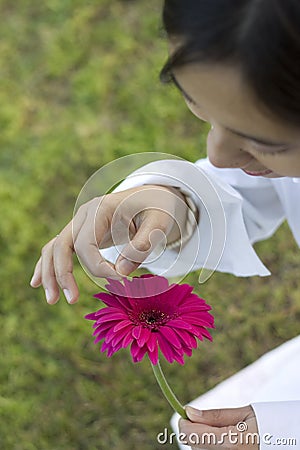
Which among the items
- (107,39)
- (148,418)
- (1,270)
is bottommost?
(148,418)

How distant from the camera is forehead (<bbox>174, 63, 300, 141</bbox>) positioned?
54 centimetres

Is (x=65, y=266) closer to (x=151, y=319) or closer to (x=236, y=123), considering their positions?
(x=151, y=319)

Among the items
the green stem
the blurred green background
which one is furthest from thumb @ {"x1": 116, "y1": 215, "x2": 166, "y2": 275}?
the blurred green background

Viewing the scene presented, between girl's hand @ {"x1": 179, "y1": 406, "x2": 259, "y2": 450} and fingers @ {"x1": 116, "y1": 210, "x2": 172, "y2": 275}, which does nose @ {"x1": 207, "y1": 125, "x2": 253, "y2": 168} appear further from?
girl's hand @ {"x1": 179, "y1": 406, "x2": 259, "y2": 450}

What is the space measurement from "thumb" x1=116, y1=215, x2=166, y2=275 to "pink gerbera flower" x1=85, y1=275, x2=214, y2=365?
0.04 m

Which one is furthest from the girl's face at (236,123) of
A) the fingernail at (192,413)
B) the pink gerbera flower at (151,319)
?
the fingernail at (192,413)

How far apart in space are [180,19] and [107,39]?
104cm

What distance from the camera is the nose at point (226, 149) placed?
596 mm

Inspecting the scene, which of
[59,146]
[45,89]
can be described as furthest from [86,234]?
[45,89]

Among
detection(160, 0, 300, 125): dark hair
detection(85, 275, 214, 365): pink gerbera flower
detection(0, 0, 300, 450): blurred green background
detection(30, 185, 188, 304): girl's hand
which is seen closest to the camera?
detection(160, 0, 300, 125): dark hair

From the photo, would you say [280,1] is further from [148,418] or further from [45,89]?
[45,89]

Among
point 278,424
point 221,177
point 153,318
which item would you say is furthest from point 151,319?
point 221,177

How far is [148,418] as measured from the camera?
1149 mm

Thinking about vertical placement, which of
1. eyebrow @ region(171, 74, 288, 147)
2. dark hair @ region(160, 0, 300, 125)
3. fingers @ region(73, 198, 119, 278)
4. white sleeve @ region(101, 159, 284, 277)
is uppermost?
dark hair @ region(160, 0, 300, 125)
